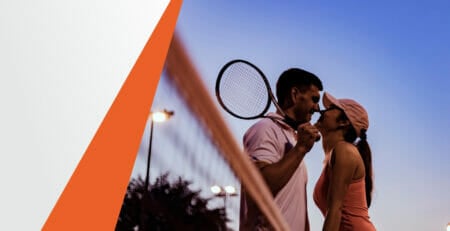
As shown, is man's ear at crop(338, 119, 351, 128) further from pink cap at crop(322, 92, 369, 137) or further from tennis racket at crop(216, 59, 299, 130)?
tennis racket at crop(216, 59, 299, 130)

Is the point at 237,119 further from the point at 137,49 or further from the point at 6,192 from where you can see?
the point at 6,192

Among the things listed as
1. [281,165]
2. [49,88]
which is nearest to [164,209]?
[49,88]

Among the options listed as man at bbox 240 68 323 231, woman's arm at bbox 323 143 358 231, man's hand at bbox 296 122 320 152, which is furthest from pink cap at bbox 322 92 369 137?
man's hand at bbox 296 122 320 152

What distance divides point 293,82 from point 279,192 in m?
0.71

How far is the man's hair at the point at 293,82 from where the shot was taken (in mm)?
2881

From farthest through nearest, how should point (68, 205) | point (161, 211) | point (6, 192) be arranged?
point (161, 211) → point (68, 205) → point (6, 192)

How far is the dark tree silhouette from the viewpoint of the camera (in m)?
14.2

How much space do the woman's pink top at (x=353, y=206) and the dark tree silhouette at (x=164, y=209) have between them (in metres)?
9.76

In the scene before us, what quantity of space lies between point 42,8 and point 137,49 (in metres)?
0.80

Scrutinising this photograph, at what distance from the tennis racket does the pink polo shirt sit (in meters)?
0.46

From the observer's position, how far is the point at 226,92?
121 inches

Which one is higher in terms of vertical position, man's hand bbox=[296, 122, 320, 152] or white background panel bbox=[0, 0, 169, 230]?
white background panel bbox=[0, 0, 169, 230]

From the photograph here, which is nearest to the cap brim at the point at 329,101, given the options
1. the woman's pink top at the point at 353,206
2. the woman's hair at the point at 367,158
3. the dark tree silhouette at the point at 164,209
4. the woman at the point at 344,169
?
the woman at the point at 344,169

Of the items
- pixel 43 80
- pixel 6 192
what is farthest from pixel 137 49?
pixel 6 192
